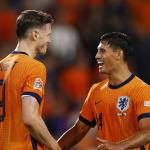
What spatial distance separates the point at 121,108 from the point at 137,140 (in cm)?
46

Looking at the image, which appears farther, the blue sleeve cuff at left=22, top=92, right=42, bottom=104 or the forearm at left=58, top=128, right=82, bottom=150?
the forearm at left=58, top=128, right=82, bottom=150

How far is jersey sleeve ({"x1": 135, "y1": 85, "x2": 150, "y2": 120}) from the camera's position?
8.08 m

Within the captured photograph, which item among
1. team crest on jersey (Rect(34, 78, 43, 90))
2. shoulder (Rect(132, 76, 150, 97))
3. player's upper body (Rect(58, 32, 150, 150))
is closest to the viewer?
team crest on jersey (Rect(34, 78, 43, 90))

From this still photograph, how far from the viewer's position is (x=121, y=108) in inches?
326

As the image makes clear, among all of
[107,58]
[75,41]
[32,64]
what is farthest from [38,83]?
[75,41]

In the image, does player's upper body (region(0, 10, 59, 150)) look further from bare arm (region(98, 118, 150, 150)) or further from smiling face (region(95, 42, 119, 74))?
smiling face (region(95, 42, 119, 74))

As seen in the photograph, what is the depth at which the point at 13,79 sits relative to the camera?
25.0ft

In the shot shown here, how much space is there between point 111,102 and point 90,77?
537 centimetres

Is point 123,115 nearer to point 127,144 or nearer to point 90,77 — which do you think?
point 127,144

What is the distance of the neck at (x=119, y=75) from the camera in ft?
27.7

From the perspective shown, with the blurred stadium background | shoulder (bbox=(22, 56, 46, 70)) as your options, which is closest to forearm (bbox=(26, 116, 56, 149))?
shoulder (bbox=(22, 56, 46, 70))

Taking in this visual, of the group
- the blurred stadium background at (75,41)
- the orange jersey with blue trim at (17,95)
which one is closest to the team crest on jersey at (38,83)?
the orange jersey with blue trim at (17,95)

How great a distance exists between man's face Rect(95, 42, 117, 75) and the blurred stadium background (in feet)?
11.4

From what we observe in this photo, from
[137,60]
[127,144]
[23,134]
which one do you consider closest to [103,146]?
[127,144]
